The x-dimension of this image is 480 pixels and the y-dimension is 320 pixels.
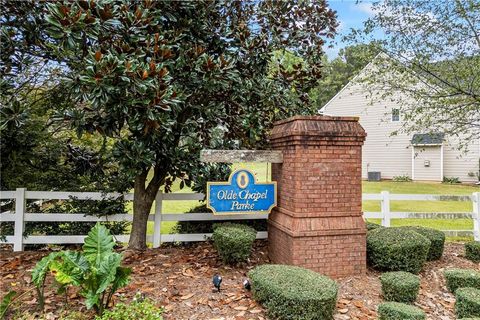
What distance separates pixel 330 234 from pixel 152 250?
3.04 metres

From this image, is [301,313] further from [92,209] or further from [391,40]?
[391,40]

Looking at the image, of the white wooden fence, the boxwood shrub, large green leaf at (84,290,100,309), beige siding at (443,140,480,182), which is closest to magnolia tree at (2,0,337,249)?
the white wooden fence

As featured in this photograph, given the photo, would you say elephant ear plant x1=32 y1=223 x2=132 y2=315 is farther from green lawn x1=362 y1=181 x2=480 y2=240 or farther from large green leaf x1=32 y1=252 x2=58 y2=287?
green lawn x1=362 y1=181 x2=480 y2=240

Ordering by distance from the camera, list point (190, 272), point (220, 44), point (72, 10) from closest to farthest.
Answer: point (72, 10), point (190, 272), point (220, 44)

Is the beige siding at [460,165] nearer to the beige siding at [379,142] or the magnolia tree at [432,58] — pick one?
the beige siding at [379,142]

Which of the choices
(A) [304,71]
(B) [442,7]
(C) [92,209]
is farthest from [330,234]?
(B) [442,7]

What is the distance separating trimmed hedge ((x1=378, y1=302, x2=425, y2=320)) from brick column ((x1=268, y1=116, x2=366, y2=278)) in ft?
3.88

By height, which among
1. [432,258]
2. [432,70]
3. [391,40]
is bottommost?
[432,258]

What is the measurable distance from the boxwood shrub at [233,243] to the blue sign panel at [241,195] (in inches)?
14.8

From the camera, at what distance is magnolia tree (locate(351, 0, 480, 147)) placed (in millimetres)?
6844

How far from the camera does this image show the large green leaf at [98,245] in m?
3.39

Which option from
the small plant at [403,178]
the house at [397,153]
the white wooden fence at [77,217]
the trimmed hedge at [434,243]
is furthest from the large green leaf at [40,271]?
the small plant at [403,178]

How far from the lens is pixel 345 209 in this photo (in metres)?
4.65

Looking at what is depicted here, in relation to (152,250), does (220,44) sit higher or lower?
higher
